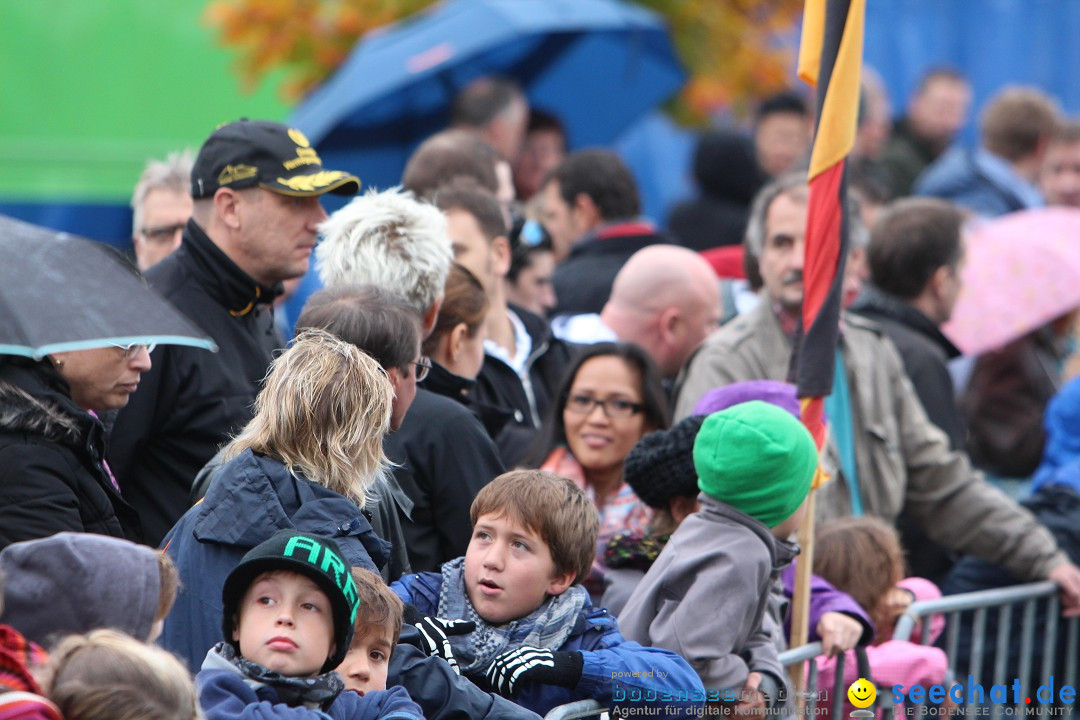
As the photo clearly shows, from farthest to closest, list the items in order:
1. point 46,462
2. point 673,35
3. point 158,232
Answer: point 673,35 < point 158,232 < point 46,462

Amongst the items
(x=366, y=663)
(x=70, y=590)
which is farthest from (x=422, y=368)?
(x=70, y=590)

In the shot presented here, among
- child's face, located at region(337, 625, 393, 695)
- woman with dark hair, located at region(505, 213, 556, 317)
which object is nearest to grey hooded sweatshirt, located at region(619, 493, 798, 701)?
child's face, located at region(337, 625, 393, 695)

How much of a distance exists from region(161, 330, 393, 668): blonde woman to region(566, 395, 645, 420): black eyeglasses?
1.53 meters

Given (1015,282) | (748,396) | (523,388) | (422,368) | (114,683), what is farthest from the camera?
(1015,282)

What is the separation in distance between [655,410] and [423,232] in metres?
1.06

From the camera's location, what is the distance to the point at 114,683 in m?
2.57

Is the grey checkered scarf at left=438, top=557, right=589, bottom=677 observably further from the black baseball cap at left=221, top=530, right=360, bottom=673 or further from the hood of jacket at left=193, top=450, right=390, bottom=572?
the black baseball cap at left=221, top=530, right=360, bottom=673

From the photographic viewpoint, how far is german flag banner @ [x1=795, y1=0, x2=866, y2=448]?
4734mm

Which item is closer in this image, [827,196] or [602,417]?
[827,196]

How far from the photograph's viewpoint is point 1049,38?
14633 mm

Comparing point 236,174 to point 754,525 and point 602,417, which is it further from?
point 754,525

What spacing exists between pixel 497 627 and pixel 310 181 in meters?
1.72

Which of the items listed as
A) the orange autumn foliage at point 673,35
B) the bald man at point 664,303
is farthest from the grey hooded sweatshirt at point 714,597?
the orange autumn foliage at point 673,35

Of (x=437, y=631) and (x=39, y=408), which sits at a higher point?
(x=39, y=408)
